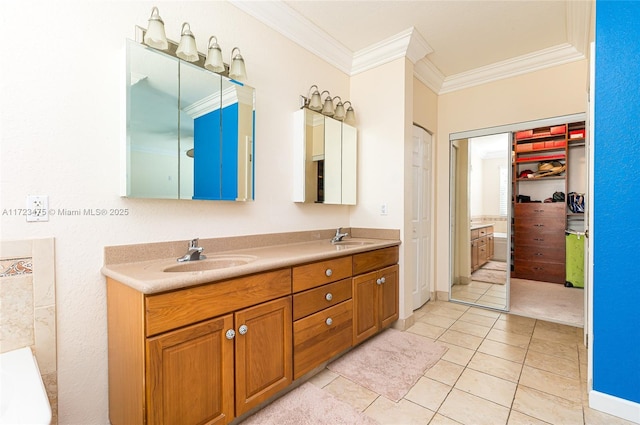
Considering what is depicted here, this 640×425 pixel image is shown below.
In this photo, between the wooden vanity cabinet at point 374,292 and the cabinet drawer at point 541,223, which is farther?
the cabinet drawer at point 541,223

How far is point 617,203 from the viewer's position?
1.66 m

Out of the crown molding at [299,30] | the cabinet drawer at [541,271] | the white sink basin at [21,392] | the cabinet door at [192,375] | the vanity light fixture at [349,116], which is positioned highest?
the crown molding at [299,30]

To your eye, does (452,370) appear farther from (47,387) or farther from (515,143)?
(515,143)

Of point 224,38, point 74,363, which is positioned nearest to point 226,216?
point 74,363

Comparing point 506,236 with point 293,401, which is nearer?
point 293,401

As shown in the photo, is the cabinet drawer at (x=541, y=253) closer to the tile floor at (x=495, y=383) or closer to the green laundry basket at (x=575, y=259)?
the green laundry basket at (x=575, y=259)

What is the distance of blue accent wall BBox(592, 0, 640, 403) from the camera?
1.62m

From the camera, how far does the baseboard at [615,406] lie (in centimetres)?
162

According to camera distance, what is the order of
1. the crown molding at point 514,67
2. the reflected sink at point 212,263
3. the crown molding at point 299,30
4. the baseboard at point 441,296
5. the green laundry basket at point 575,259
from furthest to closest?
1. the green laundry basket at point 575,259
2. the baseboard at point 441,296
3. the crown molding at point 514,67
4. the crown molding at point 299,30
5. the reflected sink at point 212,263

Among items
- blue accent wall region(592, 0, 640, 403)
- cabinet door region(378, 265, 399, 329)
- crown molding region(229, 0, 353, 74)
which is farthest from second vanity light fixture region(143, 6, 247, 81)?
blue accent wall region(592, 0, 640, 403)

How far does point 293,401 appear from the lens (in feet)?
5.87

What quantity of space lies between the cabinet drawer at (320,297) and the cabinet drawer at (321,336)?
0.12ft

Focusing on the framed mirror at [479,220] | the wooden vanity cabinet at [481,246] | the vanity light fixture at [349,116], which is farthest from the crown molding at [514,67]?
the wooden vanity cabinet at [481,246]

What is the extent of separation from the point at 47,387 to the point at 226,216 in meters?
1.22
